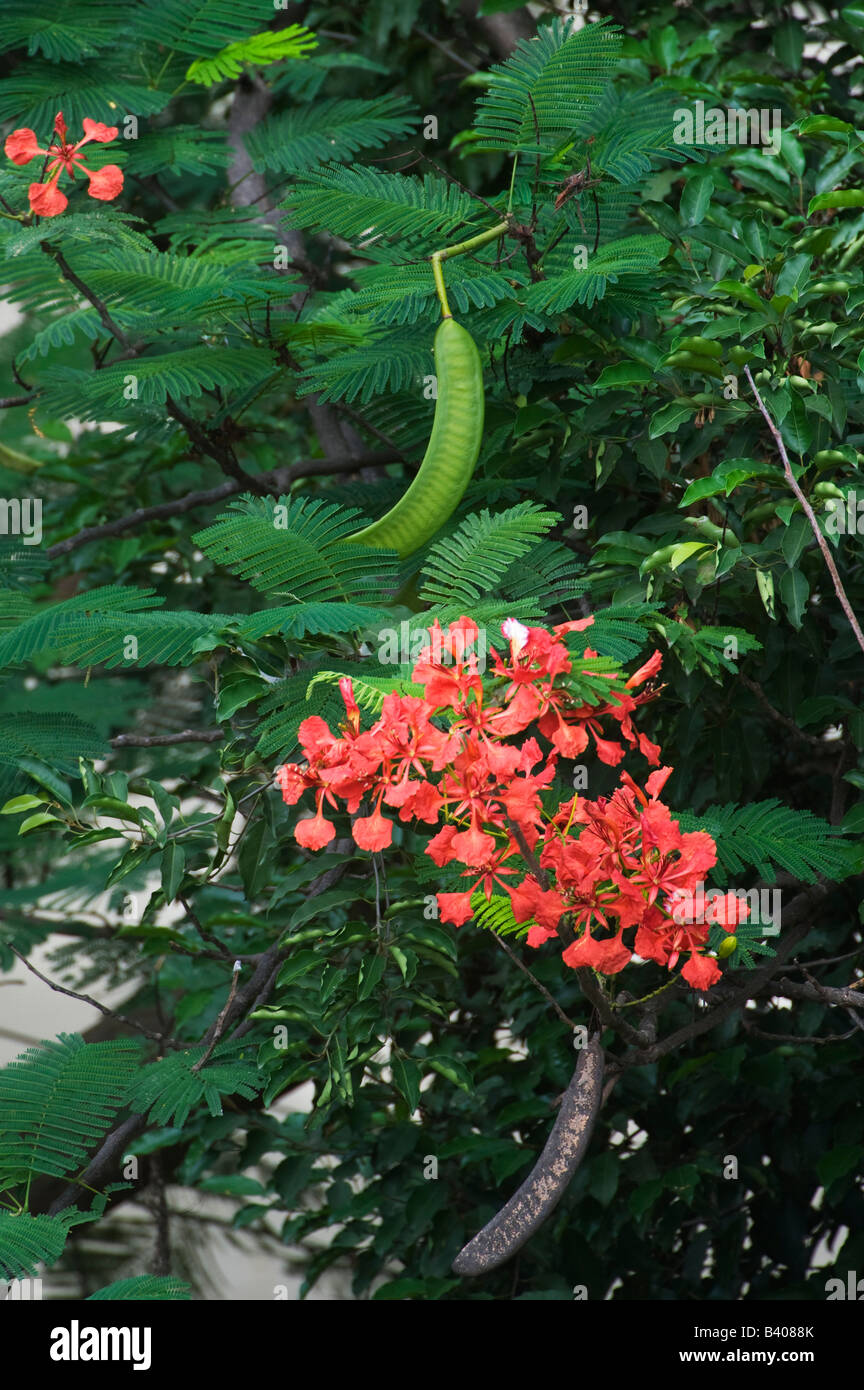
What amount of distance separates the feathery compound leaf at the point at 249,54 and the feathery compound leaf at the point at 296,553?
3.20ft

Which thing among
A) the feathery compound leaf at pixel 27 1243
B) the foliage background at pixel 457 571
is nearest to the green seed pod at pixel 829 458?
the foliage background at pixel 457 571

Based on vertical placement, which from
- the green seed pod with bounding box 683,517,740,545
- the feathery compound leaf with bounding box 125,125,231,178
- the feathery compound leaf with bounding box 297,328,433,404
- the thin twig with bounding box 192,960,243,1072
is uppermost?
the feathery compound leaf with bounding box 125,125,231,178

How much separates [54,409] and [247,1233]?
90.9 inches

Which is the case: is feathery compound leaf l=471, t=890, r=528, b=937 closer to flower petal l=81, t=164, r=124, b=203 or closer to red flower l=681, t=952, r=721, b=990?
red flower l=681, t=952, r=721, b=990

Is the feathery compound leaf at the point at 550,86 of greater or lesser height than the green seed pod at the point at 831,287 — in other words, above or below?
above

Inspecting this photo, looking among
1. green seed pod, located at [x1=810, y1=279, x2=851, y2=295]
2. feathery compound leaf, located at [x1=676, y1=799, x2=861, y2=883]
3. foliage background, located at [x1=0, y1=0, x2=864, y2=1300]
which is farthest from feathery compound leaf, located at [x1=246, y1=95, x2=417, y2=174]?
feathery compound leaf, located at [x1=676, y1=799, x2=861, y2=883]

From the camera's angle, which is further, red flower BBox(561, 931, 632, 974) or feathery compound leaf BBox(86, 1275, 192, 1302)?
feathery compound leaf BBox(86, 1275, 192, 1302)

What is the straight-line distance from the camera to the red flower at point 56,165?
1.96 meters

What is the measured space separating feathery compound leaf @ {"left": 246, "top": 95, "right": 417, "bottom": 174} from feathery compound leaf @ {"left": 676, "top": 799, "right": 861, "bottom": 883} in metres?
1.39

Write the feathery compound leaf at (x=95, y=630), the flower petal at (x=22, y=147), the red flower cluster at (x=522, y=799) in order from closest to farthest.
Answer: the red flower cluster at (x=522, y=799) < the feathery compound leaf at (x=95, y=630) < the flower petal at (x=22, y=147)

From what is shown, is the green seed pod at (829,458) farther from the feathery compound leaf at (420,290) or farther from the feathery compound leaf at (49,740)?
the feathery compound leaf at (49,740)

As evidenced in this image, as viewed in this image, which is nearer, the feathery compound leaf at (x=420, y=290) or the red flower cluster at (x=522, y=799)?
the red flower cluster at (x=522, y=799)

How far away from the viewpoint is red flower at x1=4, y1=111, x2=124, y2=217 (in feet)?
6.44

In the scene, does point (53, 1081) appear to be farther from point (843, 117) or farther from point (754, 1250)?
point (843, 117)
